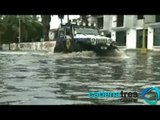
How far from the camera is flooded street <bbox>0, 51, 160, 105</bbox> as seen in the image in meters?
5.31

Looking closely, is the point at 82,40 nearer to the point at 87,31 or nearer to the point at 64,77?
the point at 87,31

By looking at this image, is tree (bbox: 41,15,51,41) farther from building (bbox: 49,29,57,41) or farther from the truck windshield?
the truck windshield

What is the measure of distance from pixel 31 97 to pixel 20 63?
1284 mm

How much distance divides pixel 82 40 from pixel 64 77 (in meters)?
2.11

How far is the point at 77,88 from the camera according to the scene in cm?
569

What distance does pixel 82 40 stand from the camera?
27.2 feet

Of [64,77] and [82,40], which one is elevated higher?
[82,40]
